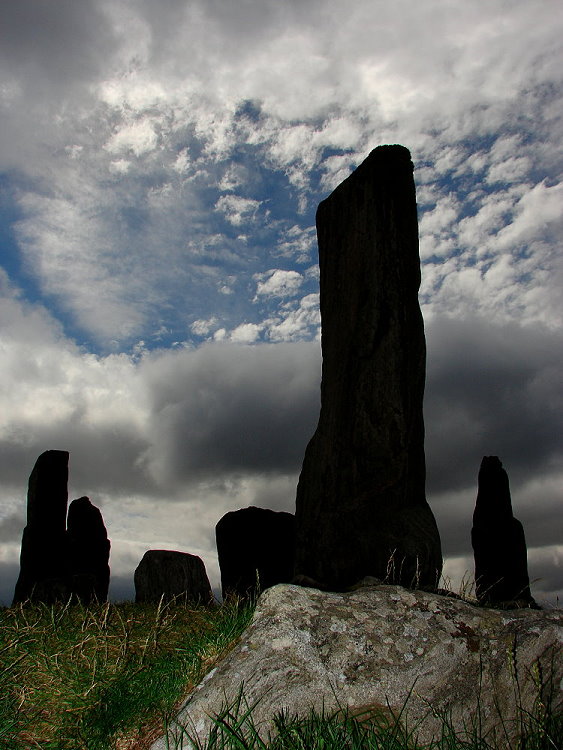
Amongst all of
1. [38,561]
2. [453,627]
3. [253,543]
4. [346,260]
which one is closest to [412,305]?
[346,260]

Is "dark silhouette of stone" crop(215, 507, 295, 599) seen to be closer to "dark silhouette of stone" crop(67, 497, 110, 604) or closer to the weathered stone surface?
"dark silhouette of stone" crop(67, 497, 110, 604)

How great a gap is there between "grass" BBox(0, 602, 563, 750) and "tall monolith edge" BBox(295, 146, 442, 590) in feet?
10.3

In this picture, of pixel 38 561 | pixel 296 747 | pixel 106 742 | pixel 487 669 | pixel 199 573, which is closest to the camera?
pixel 296 747

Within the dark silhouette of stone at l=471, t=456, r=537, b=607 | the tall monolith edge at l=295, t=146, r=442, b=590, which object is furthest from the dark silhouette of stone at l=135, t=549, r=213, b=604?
the dark silhouette of stone at l=471, t=456, r=537, b=607

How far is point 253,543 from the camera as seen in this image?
11.4 metres

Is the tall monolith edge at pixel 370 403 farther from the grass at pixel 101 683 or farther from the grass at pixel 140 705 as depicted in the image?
the grass at pixel 101 683

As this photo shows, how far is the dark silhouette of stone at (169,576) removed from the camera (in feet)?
35.3

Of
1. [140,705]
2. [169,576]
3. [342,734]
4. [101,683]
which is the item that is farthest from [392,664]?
[169,576]

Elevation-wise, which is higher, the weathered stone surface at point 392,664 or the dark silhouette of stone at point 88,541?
the dark silhouette of stone at point 88,541

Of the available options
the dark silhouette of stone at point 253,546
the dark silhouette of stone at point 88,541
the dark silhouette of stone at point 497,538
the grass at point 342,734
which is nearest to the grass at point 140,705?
the grass at point 342,734

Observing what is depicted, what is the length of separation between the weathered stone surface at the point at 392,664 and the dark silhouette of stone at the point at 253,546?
7.49 metres

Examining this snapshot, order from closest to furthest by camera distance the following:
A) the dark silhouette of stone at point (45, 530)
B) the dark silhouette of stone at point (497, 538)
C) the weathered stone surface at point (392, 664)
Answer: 1. the weathered stone surface at point (392, 664)
2. the dark silhouette of stone at point (497, 538)
3. the dark silhouette of stone at point (45, 530)

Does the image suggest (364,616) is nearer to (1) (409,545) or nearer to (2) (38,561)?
(1) (409,545)

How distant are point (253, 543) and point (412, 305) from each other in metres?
4.61
